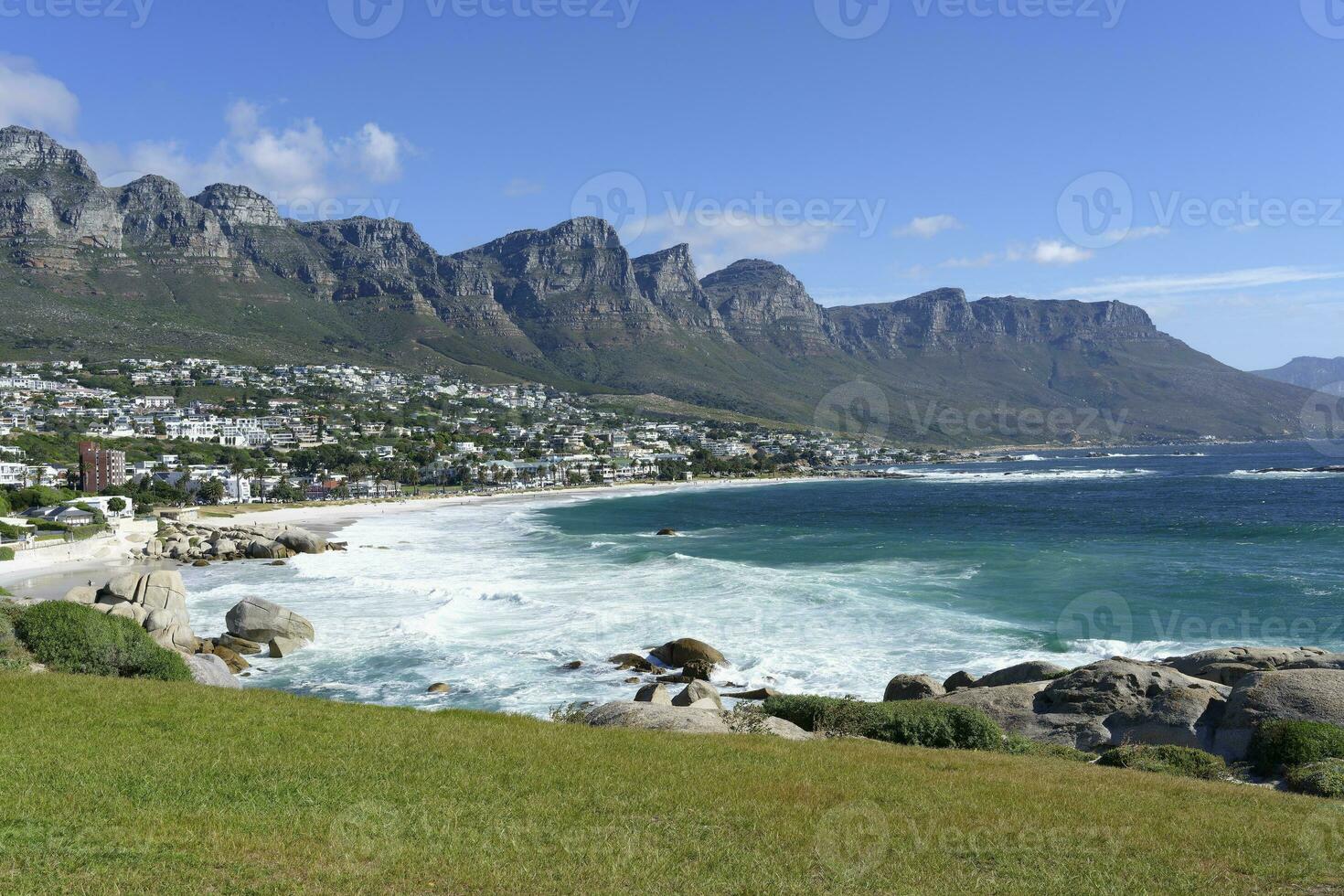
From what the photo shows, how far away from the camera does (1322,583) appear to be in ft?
138

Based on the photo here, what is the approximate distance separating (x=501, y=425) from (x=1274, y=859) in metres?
192

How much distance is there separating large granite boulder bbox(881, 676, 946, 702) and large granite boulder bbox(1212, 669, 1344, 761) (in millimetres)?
6506

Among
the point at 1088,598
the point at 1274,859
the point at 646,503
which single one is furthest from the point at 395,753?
the point at 646,503

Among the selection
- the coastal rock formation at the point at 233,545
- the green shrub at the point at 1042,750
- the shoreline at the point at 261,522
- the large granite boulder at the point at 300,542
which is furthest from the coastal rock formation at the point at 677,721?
the large granite boulder at the point at 300,542

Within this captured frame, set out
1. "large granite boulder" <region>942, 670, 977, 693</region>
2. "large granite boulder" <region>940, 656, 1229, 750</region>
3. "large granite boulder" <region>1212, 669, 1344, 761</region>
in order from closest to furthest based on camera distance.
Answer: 1. "large granite boulder" <region>1212, 669, 1344, 761</region>
2. "large granite boulder" <region>940, 656, 1229, 750</region>
3. "large granite boulder" <region>942, 670, 977, 693</region>

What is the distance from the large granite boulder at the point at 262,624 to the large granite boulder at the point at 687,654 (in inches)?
533

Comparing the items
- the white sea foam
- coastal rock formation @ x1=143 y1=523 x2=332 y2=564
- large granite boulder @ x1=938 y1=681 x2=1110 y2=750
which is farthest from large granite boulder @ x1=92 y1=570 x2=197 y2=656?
the white sea foam

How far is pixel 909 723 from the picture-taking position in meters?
17.8

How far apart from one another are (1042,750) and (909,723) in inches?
109

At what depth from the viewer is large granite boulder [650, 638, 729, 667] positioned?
28609 millimetres

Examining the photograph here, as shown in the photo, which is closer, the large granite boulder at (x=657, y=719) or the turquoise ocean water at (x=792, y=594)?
the large granite boulder at (x=657, y=719)

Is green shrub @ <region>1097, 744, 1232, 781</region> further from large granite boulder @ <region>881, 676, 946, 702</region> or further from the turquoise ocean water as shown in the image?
the turquoise ocean water

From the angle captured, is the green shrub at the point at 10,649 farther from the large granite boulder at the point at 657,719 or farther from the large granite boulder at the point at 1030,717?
the large granite boulder at the point at 1030,717

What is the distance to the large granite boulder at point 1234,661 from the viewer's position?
74.9 ft
